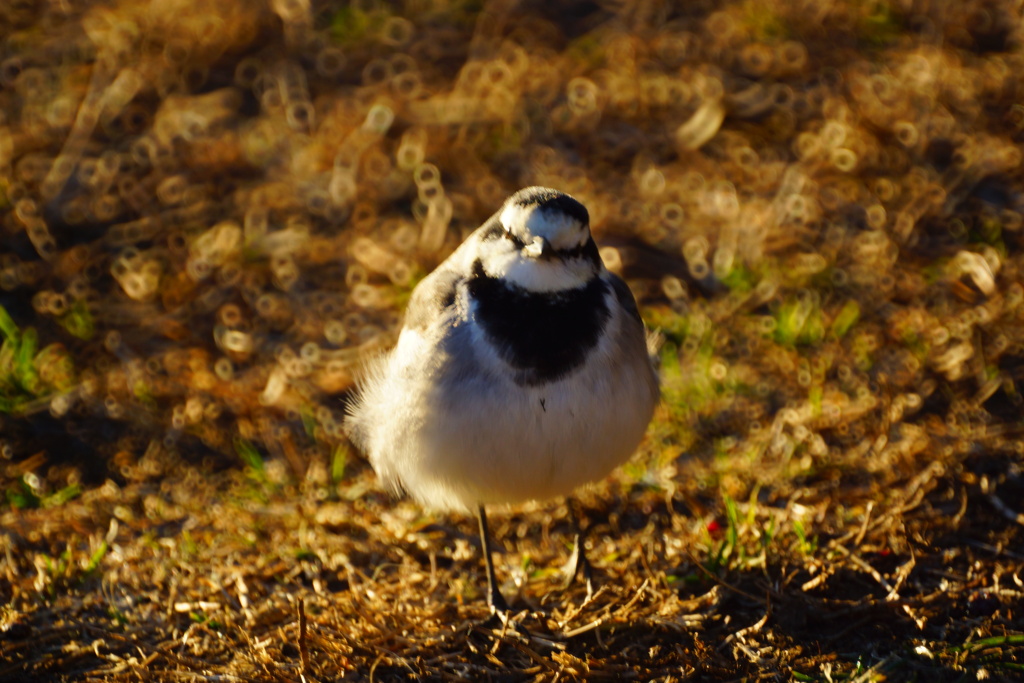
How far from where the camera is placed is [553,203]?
11.6 feet

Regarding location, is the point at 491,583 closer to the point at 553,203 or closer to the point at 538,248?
the point at 538,248

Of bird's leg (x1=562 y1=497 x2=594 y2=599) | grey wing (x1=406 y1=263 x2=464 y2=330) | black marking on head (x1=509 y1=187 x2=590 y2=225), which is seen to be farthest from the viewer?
bird's leg (x1=562 y1=497 x2=594 y2=599)

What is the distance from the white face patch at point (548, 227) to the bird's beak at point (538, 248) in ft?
0.04

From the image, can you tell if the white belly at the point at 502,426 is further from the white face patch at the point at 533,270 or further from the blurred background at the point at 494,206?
the blurred background at the point at 494,206

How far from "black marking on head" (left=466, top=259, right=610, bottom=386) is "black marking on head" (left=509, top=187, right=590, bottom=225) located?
290 millimetres

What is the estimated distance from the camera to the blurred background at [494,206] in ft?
17.0

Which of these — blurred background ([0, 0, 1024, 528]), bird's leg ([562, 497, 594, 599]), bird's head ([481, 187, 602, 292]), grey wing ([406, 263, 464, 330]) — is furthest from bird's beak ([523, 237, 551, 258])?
blurred background ([0, 0, 1024, 528])

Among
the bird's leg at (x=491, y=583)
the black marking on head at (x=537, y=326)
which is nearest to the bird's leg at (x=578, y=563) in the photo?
the bird's leg at (x=491, y=583)

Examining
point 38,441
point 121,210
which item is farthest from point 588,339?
point 121,210

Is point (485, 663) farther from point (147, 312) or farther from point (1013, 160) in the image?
point (1013, 160)

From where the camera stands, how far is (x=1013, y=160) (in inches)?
243

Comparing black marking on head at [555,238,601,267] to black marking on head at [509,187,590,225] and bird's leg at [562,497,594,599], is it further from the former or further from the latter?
bird's leg at [562,497,594,599]

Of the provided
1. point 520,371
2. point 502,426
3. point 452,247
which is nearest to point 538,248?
point 520,371

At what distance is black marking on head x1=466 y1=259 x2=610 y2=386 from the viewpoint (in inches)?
141
